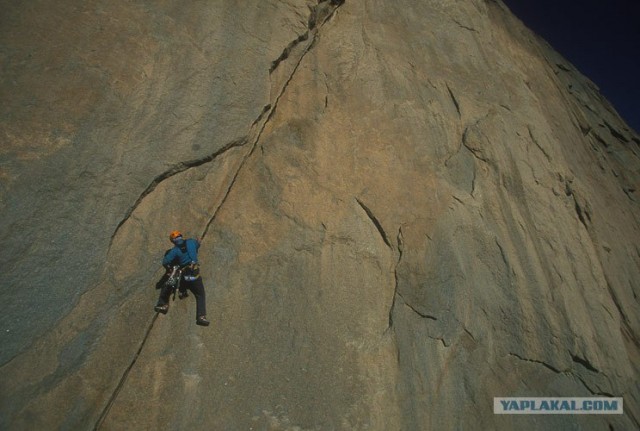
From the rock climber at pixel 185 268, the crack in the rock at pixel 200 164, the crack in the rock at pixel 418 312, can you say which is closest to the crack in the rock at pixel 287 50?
the crack in the rock at pixel 200 164

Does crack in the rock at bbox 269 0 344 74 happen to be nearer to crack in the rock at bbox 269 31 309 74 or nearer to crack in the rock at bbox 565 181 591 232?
crack in the rock at bbox 269 31 309 74

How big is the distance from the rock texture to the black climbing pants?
0.22m

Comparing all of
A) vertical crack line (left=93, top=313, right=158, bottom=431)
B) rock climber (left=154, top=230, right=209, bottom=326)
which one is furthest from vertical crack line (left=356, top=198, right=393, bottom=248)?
vertical crack line (left=93, top=313, right=158, bottom=431)

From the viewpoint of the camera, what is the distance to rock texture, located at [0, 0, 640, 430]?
5160 millimetres

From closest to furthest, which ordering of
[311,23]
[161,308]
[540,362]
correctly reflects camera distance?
1. [161,308]
2. [540,362]
3. [311,23]

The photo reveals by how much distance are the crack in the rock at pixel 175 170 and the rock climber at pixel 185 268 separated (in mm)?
778

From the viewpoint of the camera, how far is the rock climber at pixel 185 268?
5504mm

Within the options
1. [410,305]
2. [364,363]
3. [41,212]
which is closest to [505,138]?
[410,305]

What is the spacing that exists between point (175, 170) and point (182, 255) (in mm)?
1520

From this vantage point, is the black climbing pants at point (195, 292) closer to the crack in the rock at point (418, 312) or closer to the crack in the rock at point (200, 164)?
the crack in the rock at point (200, 164)

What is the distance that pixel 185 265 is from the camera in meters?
5.52

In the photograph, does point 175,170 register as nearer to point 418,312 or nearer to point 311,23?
point 311,23

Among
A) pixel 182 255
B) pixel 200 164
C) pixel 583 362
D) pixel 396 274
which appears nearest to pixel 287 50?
pixel 200 164

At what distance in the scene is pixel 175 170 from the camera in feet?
20.3
